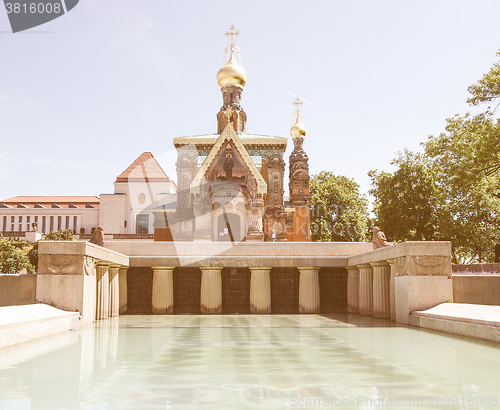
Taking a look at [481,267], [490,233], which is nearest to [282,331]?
[481,267]

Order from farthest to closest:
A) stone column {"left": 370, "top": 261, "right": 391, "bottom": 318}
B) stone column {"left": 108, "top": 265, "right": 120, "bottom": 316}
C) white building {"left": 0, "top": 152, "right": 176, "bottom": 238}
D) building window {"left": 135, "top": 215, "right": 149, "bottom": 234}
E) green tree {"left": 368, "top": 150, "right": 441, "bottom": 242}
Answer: white building {"left": 0, "top": 152, "right": 176, "bottom": 238}
building window {"left": 135, "top": 215, "right": 149, "bottom": 234}
green tree {"left": 368, "top": 150, "right": 441, "bottom": 242}
stone column {"left": 108, "top": 265, "right": 120, "bottom": 316}
stone column {"left": 370, "top": 261, "right": 391, "bottom": 318}

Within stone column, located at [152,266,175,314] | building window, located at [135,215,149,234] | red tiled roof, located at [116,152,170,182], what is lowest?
stone column, located at [152,266,175,314]

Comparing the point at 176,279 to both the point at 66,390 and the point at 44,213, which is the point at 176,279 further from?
the point at 44,213

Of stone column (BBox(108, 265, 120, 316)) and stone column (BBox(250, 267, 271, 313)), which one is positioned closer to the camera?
stone column (BBox(108, 265, 120, 316))

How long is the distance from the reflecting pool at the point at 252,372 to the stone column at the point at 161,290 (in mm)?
11378

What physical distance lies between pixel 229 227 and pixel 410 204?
65.1 feet

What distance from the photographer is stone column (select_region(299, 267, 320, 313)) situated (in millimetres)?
30047

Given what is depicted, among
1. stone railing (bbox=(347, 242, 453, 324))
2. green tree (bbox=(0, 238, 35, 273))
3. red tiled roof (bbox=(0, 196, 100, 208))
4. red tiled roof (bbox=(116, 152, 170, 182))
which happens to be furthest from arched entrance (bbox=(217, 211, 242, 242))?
red tiled roof (bbox=(0, 196, 100, 208))

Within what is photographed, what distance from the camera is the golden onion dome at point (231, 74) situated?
59.6 metres

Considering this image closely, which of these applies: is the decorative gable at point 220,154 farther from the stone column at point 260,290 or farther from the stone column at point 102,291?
the stone column at point 102,291

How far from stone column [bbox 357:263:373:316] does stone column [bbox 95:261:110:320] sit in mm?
11993

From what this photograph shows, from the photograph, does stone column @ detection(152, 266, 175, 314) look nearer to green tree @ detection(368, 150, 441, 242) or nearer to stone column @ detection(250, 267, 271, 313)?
stone column @ detection(250, 267, 271, 313)

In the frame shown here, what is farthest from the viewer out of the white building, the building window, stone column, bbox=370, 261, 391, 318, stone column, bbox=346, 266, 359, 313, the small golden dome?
the white building

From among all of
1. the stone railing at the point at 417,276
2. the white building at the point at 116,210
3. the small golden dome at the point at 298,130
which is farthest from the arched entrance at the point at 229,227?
the white building at the point at 116,210
